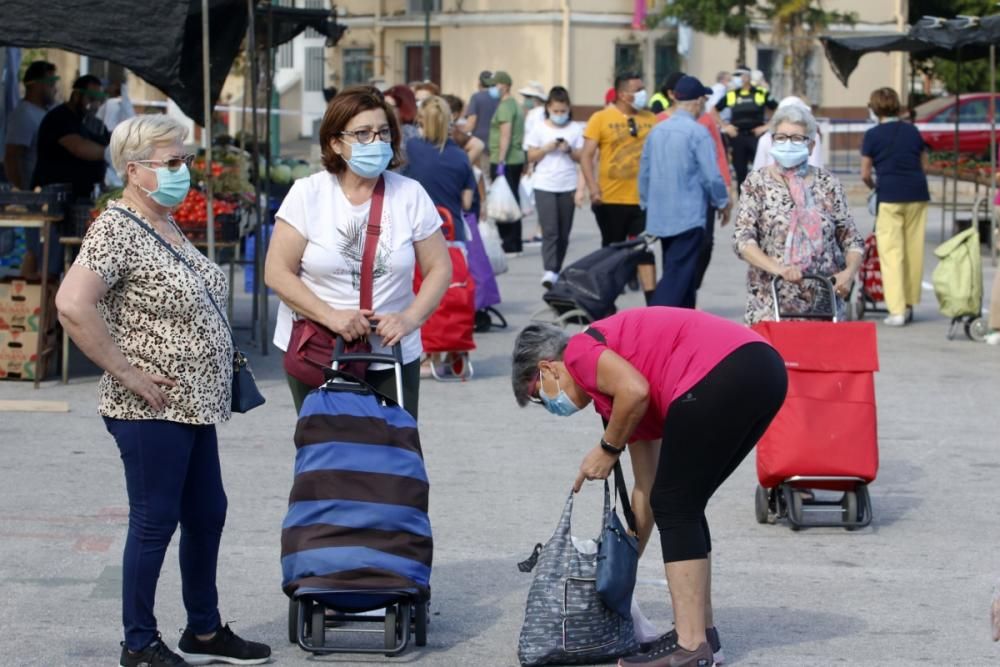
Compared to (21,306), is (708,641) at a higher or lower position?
lower

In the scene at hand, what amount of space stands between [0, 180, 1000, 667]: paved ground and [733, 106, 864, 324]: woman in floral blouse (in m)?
1.05

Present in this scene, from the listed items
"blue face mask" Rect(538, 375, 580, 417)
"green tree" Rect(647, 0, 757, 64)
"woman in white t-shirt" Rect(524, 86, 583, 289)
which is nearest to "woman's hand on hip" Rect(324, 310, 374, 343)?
"blue face mask" Rect(538, 375, 580, 417)

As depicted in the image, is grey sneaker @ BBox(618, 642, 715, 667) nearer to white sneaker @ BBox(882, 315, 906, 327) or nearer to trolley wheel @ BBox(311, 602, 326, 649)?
trolley wheel @ BBox(311, 602, 326, 649)

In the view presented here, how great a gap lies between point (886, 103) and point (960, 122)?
23289mm

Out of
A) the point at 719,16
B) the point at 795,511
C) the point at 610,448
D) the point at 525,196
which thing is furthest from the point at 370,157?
the point at 719,16

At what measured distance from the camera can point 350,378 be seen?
19.0ft

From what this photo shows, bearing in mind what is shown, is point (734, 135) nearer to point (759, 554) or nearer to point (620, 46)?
point (759, 554)

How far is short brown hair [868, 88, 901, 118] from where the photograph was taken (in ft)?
46.3

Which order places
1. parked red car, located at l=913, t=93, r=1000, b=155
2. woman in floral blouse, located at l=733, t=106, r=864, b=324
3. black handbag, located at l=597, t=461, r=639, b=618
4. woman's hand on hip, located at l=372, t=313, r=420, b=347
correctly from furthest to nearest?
parked red car, located at l=913, t=93, r=1000, b=155
woman in floral blouse, located at l=733, t=106, r=864, b=324
woman's hand on hip, located at l=372, t=313, r=420, b=347
black handbag, located at l=597, t=461, r=639, b=618

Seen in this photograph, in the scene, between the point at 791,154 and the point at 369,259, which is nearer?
the point at 369,259

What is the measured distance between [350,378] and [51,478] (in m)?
3.18

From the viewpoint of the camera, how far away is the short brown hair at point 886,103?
14.1 metres

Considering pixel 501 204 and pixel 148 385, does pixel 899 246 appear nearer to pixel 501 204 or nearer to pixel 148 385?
pixel 501 204

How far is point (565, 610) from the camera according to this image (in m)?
5.65
